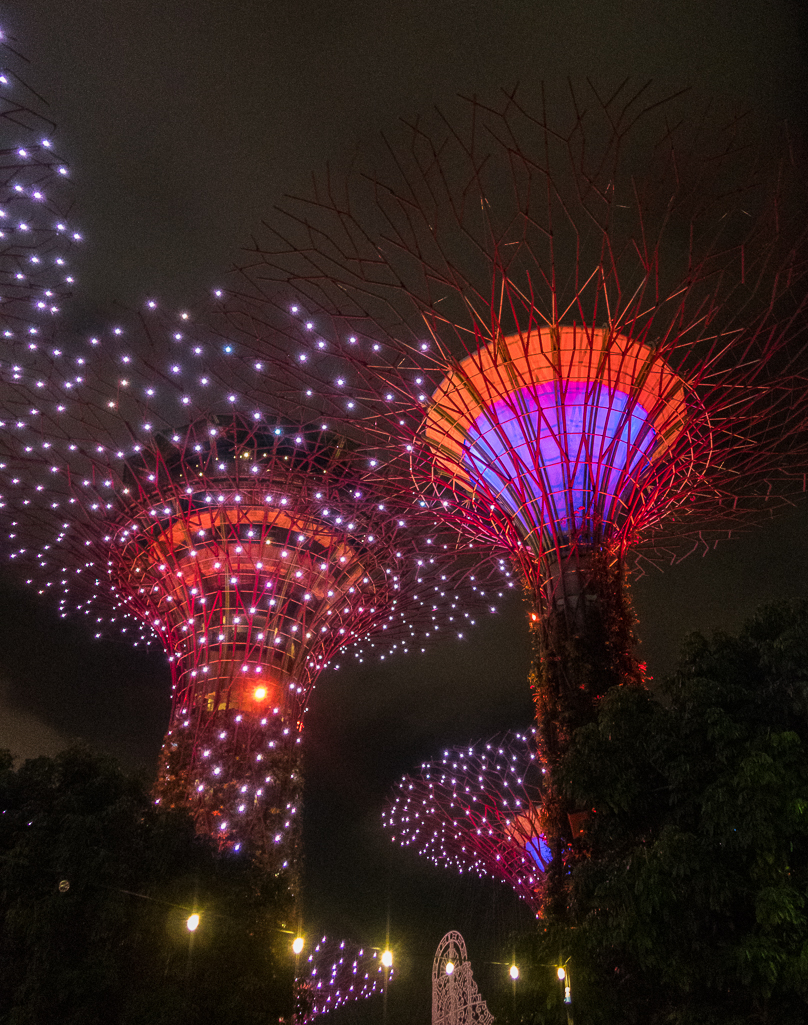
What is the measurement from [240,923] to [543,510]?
8.65m

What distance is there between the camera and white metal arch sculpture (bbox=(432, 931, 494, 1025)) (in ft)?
69.3

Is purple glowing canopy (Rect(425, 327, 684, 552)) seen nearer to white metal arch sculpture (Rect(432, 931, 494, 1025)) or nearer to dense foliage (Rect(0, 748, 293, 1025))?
dense foliage (Rect(0, 748, 293, 1025))

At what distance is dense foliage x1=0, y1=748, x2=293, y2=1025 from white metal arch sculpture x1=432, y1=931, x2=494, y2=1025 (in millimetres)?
11401

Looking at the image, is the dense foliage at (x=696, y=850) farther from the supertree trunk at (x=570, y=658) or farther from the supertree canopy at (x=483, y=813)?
the supertree canopy at (x=483, y=813)

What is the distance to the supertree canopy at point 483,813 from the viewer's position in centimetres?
2545

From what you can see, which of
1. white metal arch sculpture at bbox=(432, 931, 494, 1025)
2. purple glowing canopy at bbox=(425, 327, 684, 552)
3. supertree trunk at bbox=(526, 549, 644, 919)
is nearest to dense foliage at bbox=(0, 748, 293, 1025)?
supertree trunk at bbox=(526, 549, 644, 919)

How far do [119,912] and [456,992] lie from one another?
14983 millimetres

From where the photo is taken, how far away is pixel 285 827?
18.8 meters

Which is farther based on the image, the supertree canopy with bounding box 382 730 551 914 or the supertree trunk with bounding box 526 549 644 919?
the supertree canopy with bounding box 382 730 551 914

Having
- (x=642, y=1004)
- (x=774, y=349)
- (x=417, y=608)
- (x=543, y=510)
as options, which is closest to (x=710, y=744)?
(x=642, y=1004)

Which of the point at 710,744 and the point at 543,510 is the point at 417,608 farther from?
the point at 710,744

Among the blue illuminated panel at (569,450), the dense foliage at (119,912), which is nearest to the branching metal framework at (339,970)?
the dense foliage at (119,912)

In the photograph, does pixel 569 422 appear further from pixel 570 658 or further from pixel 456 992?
pixel 456 992

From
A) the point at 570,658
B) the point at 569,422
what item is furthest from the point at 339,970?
the point at 569,422
